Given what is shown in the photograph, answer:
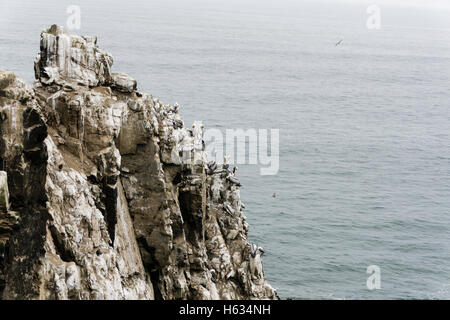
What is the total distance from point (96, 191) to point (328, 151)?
91993 millimetres

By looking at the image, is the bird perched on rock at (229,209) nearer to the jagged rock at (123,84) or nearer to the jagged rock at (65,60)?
the jagged rock at (123,84)

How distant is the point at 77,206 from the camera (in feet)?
84.8

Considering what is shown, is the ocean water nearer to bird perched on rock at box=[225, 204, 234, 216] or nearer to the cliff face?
bird perched on rock at box=[225, 204, 234, 216]

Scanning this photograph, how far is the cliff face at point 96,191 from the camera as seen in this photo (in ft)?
68.1

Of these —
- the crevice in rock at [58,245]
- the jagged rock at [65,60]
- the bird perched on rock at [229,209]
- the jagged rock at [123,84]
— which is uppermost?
the jagged rock at [65,60]

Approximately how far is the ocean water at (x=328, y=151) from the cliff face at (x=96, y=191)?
36101mm

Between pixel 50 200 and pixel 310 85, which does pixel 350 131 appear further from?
pixel 50 200

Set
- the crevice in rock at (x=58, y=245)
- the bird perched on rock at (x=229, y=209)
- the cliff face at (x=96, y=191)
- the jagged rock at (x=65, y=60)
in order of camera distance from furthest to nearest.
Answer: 1. the bird perched on rock at (x=229, y=209)
2. the jagged rock at (x=65, y=60)
3. the crevice in rock at (x=58, y=245)
4. the cliff face at (x=96, y=191)

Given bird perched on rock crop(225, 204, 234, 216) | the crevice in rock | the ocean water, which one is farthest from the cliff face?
the ocean water

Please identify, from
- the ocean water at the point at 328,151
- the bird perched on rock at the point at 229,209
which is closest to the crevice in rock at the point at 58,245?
the bird perched on rock at the point at 229,209

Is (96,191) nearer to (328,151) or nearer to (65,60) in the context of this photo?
(65,60)

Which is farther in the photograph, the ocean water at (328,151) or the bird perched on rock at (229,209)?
the ocean water at (328,151)
